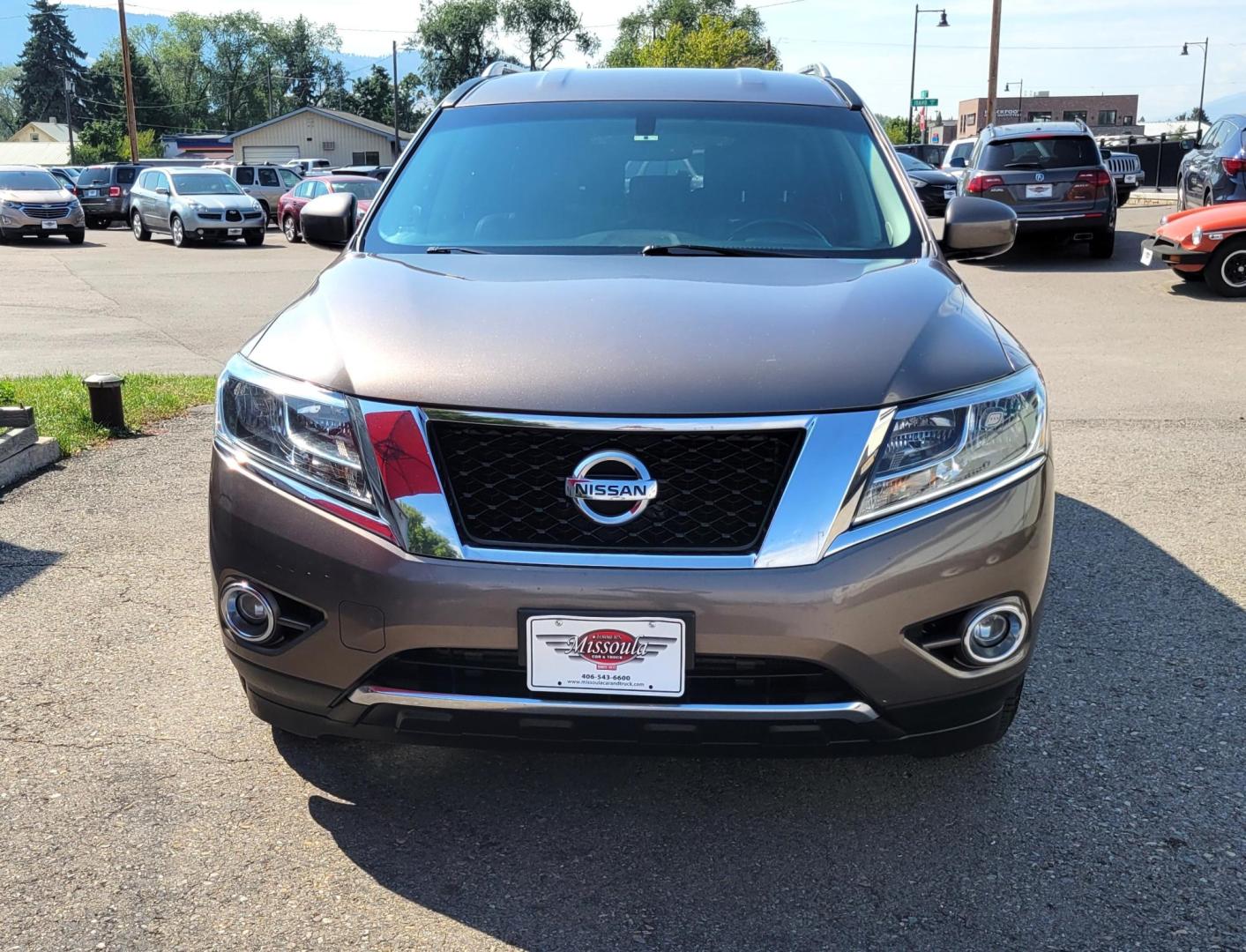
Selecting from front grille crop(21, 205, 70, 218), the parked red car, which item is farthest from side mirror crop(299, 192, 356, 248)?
front grille crop(21, 205, 70, 218)

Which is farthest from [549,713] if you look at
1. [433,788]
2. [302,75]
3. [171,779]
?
[302,75]

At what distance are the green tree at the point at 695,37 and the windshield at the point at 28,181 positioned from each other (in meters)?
34.8

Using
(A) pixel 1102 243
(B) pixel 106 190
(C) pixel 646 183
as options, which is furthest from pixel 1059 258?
(B) pixel 106 190

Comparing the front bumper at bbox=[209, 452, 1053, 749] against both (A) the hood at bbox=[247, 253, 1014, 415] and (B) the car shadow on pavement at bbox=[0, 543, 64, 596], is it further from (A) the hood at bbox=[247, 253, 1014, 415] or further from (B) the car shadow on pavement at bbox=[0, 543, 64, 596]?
(B) the car shadow on pavement at bbox=[0, 543, 64, 596]

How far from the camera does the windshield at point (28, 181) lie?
26.7 m

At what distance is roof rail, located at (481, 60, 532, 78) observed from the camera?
486cm

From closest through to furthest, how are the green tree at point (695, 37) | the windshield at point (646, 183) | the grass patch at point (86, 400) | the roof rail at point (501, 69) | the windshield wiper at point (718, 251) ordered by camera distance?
the windshield wiper at point (718, 251) < the windshield at point (646, 183) < the roof rail at point (501, 69) < the grass patch at point (86, 400) < the green tree at point (695, 37)

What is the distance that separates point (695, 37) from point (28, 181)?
125 ft

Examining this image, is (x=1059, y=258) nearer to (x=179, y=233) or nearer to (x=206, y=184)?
(x=179, y=233)

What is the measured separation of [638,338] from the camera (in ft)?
8.86

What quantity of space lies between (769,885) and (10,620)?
9.43ft

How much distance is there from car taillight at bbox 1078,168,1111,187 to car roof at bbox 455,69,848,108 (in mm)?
12799

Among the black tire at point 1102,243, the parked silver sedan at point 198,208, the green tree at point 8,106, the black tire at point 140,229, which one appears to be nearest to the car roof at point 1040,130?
the black tire at point 1102,243

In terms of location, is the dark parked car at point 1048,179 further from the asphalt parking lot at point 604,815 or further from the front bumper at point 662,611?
the front bumper at point 662,611
